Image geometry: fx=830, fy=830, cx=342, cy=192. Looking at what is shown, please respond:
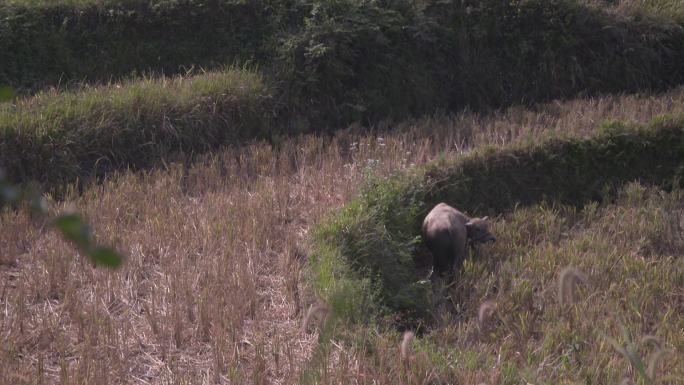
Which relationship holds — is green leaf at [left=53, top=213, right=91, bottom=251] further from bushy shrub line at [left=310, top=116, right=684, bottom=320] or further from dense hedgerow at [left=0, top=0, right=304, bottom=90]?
dense hedgerow at [left=0, top=0, right=304, bottom=90]

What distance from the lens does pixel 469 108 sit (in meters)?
10.3

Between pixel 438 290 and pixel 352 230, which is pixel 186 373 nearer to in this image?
pixel 352 230

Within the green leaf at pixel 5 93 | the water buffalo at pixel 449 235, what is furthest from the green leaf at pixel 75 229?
the water buffalo at pixel 449 235

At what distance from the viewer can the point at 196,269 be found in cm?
585

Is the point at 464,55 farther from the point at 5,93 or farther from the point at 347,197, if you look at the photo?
the point at 5,93

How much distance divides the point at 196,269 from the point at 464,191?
300 cm

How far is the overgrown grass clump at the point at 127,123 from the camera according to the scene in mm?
7676

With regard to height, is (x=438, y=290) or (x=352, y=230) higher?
(x=352, y=230)

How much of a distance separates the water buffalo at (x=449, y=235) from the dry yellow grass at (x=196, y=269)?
2.60 feet

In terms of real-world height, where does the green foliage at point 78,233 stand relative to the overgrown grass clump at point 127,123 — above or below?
above

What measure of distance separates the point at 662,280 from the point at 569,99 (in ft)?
14.8

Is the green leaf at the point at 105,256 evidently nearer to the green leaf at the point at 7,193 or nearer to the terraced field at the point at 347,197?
the green leaf at the point at 7,193

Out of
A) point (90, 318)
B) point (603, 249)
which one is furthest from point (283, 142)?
point (90, 318)

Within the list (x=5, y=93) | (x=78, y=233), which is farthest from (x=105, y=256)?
(x=5, y=93)
